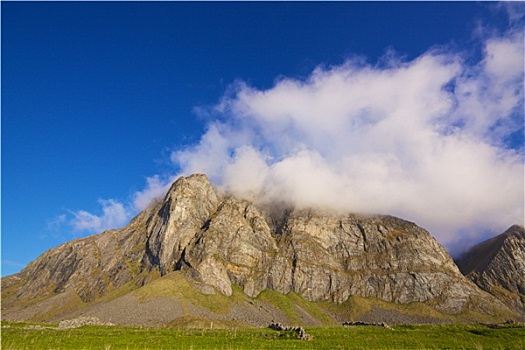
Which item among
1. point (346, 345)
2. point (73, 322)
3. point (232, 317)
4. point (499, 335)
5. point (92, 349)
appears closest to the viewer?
point (92, 349)

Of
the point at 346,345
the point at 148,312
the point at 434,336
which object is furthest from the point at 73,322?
the point at 434,336

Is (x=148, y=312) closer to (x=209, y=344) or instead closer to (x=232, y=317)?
(x=232, y=317)

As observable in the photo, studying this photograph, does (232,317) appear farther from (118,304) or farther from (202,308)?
(118,304)

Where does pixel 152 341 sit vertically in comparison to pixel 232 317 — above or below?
below

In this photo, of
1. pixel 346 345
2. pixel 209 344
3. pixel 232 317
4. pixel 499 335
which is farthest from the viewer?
pixel 232 317

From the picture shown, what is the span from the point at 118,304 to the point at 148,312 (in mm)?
21274

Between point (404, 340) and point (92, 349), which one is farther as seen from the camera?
point (404, 340)

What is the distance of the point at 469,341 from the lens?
5578 centimetres

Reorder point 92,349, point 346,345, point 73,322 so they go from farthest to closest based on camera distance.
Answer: point 73,322 → point 346,345 → point 92,349

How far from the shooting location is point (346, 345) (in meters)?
52.9

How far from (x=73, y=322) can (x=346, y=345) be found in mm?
99476

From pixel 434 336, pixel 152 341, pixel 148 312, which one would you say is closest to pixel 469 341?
pixel 434 336

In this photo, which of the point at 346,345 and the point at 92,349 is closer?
the point at 92,349

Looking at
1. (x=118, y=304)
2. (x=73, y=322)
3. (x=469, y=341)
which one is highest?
(x=118, y=304)
